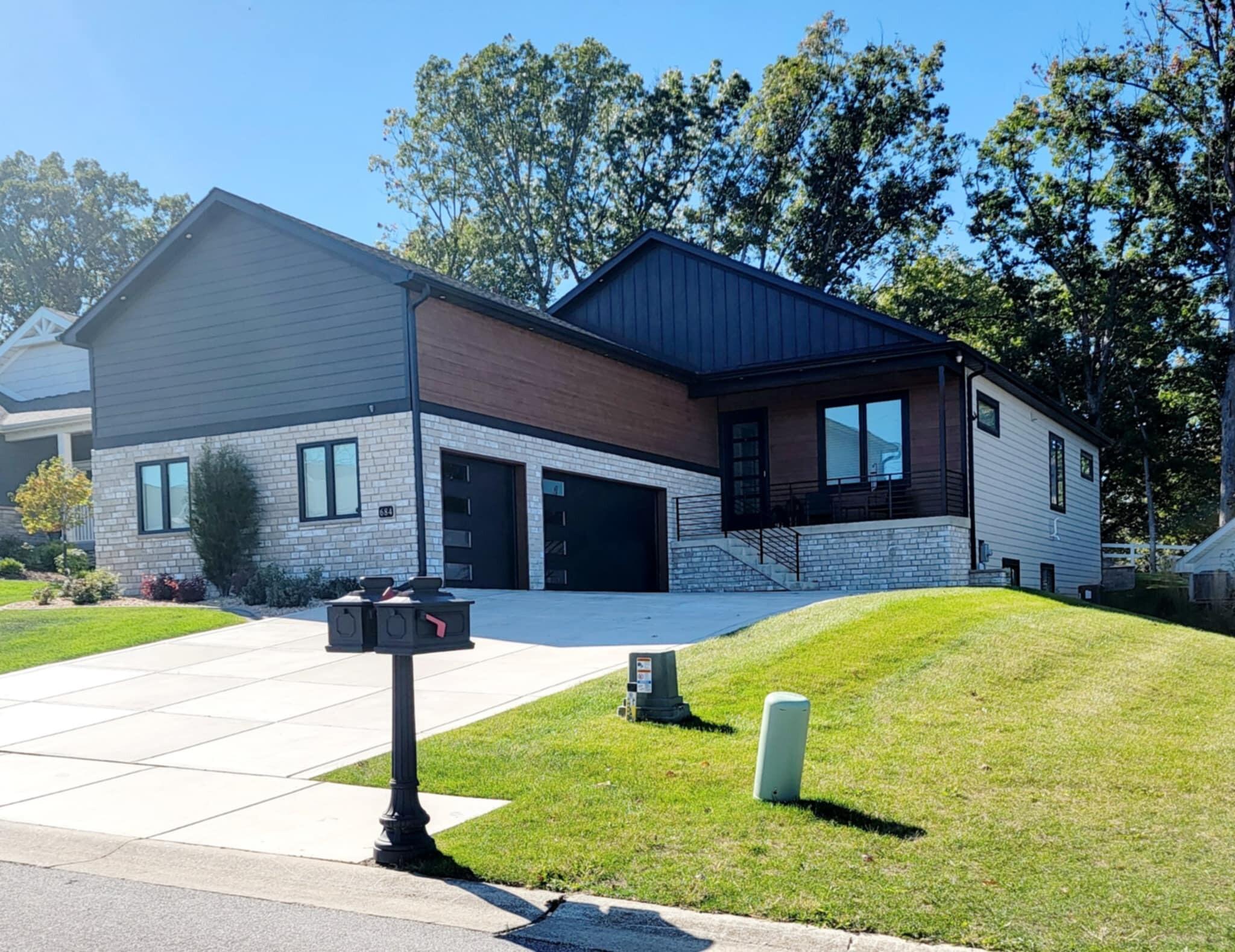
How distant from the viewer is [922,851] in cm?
569

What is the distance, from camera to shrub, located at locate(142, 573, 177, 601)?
19.1 metres

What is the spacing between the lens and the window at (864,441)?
23.1 metres

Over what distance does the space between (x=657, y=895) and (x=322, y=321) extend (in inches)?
600

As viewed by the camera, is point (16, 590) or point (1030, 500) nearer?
point (16, 590)

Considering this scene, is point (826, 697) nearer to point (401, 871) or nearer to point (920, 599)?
point (401, 871)

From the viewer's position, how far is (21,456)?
98.0 ft

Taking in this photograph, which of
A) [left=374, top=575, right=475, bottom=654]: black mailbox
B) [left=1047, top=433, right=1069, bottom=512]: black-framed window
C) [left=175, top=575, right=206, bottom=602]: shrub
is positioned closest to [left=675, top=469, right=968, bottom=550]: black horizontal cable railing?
[left=1047, top=433, right=1069, bottom=512]: black-framed window

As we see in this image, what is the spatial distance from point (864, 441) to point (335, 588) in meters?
11.4

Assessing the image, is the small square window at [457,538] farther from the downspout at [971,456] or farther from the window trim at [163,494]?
the downspout at [971,456]

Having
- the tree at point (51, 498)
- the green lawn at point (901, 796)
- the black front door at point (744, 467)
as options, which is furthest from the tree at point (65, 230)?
the green lawn at point (901, 796)

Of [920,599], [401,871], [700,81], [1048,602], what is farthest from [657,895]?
[700,81]

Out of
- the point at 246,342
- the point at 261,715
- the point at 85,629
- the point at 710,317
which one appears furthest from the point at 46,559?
the point at 261,715

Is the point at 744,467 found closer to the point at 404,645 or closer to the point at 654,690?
the point at 654,690

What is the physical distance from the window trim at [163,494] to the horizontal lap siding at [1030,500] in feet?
47.9
